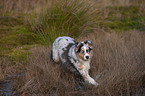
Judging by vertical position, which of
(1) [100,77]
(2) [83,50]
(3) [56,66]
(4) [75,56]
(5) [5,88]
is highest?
(2) [83,50]

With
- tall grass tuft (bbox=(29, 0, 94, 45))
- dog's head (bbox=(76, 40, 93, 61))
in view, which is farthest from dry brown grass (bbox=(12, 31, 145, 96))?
tall grass tuft (bbox=(29, 0, 94, 45))

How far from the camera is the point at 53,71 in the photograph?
12.7ft

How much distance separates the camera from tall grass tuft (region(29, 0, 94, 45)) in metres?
5.28

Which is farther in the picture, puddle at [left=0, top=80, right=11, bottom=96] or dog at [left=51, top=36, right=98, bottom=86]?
puddle at [left=0, top=80, right=11, bottom=96]

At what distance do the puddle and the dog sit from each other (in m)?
1.10

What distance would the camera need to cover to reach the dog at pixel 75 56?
138 inches

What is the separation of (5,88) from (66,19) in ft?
8.51

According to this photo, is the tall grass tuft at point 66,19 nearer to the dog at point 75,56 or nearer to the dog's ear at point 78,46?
the dog at point 75,56

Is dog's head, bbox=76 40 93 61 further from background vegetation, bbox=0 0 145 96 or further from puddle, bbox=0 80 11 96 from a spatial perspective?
puddle, bbox=0 80 11 96

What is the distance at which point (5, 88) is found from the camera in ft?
12.7

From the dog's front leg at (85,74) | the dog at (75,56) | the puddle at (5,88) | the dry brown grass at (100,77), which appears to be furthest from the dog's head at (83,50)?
the puddle at (5,88)

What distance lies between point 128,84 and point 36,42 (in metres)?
3.76

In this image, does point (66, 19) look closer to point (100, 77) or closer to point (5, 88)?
point (100, 77)

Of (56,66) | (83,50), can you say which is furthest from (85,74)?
(56,66)
